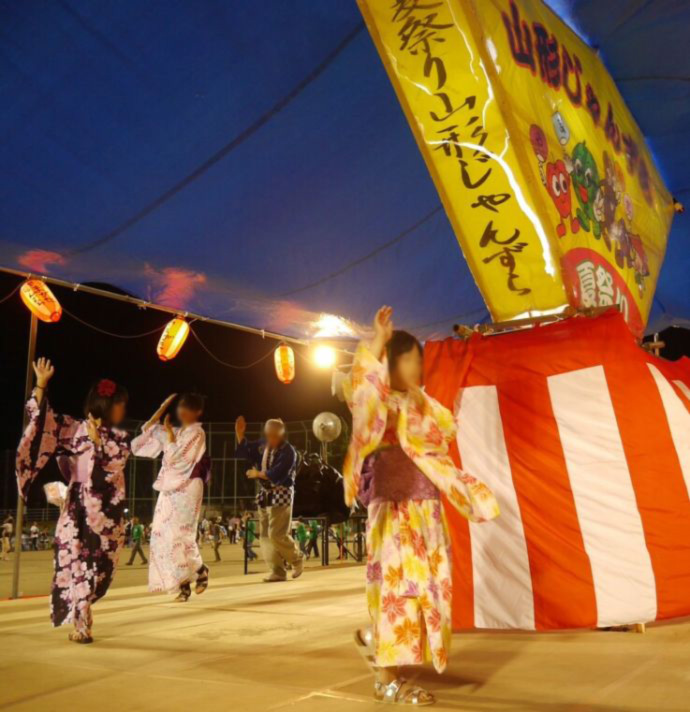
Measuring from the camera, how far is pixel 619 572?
11.1 feet

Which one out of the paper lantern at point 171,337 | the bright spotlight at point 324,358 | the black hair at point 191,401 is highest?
the paper lantern at point 171,337

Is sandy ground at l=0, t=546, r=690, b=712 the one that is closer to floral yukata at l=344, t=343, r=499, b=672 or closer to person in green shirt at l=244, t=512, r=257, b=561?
floral yukata at l=344, t=343, r=499, b=672

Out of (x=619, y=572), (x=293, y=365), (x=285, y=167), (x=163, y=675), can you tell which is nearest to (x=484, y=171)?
(x=285, y=167)

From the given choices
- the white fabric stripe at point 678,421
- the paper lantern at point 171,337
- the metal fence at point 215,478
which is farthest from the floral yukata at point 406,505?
the metal fence at point 215,478

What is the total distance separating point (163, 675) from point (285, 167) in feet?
10.9

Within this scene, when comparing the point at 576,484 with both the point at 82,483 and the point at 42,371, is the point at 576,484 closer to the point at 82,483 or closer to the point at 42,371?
the point at 82,483

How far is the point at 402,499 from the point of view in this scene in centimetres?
270

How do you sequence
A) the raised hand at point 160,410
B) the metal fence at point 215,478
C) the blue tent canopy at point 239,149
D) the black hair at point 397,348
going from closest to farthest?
the black hair at point 397,348, the blue tent canopy at point 239,149, the raised hand at point 160,410, the metal fence at point 215,478

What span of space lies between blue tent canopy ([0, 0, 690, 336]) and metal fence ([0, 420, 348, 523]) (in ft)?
58.1

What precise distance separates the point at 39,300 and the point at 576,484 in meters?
6.48

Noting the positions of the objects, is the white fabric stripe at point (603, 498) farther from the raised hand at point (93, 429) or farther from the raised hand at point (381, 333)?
the raised hand at point (93, 429)

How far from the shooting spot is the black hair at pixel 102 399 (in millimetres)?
4406

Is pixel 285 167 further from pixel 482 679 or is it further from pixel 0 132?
pixel 482 679

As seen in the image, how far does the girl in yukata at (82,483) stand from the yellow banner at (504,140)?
268cm
